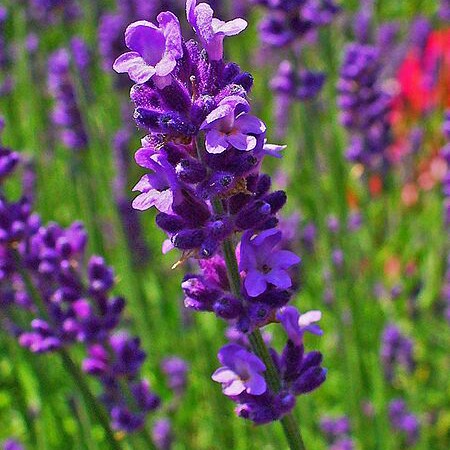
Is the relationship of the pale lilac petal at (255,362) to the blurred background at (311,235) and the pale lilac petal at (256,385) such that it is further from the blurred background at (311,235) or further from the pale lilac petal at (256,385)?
the blurred background at (311,235)

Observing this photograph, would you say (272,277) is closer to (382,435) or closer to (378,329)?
(382,435)

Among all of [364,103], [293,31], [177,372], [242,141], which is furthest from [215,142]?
[177,372]

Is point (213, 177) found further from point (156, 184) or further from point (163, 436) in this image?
point (163, 436)

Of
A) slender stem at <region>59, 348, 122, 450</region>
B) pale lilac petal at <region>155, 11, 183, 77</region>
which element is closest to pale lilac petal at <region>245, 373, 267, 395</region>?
pale lilac petal at <region>155, 11, 183, 77</region>

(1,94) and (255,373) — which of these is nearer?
(255,373)

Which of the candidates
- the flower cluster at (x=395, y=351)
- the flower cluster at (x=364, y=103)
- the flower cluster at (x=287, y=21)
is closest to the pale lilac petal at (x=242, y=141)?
the flower cluster at (x=287, y=21)

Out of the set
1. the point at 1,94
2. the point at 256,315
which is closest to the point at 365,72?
the point at 256,315

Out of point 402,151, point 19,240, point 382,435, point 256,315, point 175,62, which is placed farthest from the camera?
point 402,151

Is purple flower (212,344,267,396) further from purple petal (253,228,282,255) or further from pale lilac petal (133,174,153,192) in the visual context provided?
pale lilac petal (133,174,153,192)
